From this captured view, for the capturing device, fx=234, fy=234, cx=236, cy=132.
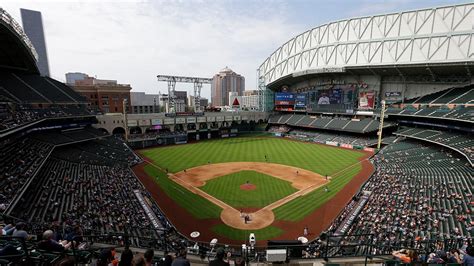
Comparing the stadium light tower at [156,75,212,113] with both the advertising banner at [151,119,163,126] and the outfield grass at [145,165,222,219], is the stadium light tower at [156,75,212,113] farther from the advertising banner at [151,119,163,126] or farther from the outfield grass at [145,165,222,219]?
the outfield grass at [145,165,222,219]

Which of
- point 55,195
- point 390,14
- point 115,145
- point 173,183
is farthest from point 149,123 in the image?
point 390,14

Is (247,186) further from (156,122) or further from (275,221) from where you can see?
(156,122)

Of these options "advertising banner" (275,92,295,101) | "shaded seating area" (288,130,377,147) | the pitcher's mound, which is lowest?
the pitcher's mound

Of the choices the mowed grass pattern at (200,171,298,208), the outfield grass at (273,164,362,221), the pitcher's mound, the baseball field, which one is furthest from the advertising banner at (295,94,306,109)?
the pitcher's mound

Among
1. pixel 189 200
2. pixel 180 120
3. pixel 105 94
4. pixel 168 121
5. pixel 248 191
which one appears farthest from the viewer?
pixel 105 94

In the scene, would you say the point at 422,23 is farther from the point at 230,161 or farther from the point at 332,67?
the point at 230,161

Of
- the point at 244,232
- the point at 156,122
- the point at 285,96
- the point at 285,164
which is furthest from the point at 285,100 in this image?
the point at 244,232

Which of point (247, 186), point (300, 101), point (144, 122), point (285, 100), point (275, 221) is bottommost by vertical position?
point (275, 221)
